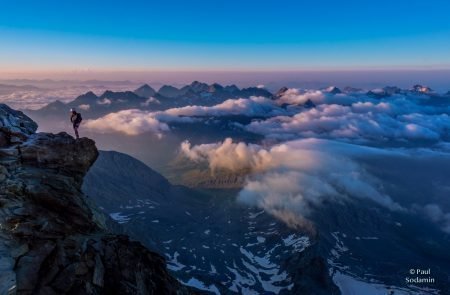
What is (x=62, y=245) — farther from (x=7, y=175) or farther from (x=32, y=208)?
(x=7, y=175)

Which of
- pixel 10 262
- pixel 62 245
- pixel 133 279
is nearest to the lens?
pixel 10 262

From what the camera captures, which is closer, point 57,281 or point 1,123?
point 57,281

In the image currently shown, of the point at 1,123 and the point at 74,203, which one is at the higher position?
the point at 1,123

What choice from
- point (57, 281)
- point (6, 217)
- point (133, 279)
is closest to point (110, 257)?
point (133, 279)

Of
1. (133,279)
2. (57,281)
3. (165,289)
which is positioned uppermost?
(57,281)

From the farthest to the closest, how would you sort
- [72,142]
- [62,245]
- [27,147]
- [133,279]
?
[72,142], [27,147], [133,279], [62,245]

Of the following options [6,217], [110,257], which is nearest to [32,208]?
[6,217]
